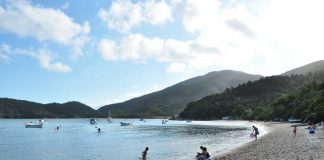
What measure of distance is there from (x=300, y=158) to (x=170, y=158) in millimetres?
21626

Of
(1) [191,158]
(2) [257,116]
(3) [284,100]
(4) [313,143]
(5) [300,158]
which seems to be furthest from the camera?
(2) [257,116]

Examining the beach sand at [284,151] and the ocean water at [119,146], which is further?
the ocean water at [119,146]

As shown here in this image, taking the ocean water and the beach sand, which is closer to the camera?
the beach sand

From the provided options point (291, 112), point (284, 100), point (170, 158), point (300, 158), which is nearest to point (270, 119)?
point (284, 100)

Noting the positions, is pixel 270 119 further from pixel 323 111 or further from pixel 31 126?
pixel 31 126

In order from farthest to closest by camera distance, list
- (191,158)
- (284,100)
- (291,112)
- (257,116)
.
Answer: (257,116), (284,100), (291,112), (191,158)

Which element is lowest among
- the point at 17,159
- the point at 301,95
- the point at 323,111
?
the point at 17,159

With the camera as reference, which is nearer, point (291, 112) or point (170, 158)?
point (170, 158)

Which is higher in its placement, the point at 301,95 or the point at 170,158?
the point at 301,95

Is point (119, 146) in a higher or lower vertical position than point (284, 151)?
higher

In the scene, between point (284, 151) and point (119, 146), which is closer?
point (284, 151)

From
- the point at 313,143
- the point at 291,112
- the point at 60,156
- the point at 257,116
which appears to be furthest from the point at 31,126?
the point at 313,143

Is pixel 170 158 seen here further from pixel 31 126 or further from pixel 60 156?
pixel 31 126

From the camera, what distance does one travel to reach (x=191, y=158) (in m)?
49.8
